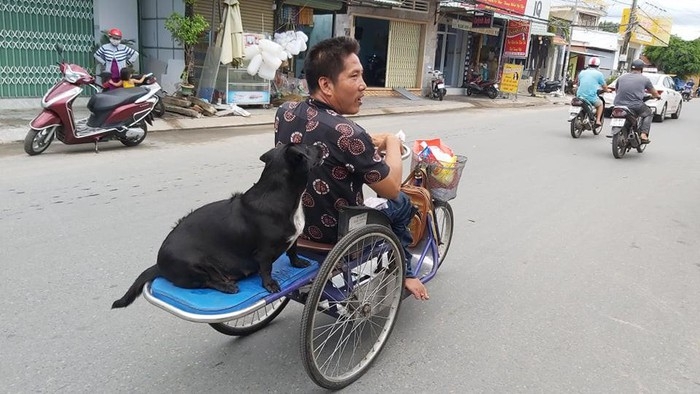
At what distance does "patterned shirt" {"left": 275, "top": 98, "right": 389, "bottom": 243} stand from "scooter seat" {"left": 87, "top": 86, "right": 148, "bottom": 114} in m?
5.89

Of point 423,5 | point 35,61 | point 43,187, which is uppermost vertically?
point 423,5

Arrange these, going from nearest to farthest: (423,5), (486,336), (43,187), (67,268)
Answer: (486,336), (67,268), (43,187), (423,5)

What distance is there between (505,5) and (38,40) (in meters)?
15.5

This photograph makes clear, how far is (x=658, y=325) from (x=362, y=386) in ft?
6.43

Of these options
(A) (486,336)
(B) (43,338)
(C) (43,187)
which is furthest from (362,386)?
(C) (43,187)

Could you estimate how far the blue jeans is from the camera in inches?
113

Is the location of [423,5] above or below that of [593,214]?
above

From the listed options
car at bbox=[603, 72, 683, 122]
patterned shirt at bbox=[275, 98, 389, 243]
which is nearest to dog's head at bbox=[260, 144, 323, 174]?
patterned shirt at bbox=[275, 98, 389, 243]

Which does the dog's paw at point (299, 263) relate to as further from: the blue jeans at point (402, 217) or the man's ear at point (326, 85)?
the man's ear at point (326, 85)

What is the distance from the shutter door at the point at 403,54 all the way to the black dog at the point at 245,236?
17.2 metres

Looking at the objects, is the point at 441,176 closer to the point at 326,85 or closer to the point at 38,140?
the point at 326,85

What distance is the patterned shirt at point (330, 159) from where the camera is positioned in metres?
2.41

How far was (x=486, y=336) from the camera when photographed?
3.08 metres

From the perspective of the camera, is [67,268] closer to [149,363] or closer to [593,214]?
[149,363]
